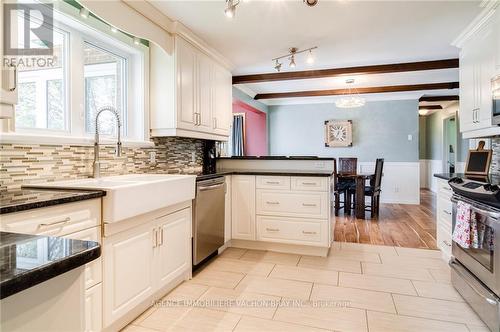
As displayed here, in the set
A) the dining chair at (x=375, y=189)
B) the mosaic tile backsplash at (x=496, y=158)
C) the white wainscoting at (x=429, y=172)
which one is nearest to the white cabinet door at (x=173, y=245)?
the mosaic tile backsplash at (x=496, y=158)

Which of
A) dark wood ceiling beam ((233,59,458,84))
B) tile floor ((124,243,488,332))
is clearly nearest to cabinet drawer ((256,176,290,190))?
tile floor ((124,243,488,332))

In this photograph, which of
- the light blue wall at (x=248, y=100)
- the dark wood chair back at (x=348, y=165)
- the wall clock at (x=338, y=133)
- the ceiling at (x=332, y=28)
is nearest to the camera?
the ceiling at (x=332, y=28)

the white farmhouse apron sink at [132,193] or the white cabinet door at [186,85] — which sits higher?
the white cabinet door at [186,85]

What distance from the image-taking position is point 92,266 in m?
1.58

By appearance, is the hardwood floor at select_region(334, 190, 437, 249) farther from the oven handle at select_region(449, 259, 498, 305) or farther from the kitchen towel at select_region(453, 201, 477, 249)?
the kitchen towel at select_region(453, 201, 477, 249)

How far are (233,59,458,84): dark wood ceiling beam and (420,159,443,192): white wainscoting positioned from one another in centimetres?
508

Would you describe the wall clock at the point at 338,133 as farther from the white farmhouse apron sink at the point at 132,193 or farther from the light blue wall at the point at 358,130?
the white farmhouse apron sink at the point at 132,193

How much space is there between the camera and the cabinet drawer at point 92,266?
1527 mm

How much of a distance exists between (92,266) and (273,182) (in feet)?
6.70

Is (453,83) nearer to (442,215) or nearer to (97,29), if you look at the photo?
(442,215)

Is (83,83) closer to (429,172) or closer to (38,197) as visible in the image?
(38,197)

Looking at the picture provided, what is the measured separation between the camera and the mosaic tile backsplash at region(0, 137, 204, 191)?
1.65 m

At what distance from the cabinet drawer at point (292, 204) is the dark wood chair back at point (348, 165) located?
264cm

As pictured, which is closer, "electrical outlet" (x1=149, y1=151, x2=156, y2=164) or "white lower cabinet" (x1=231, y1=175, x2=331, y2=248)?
"electrical outlet" (x1=149, y1=151, x2=156, y2=164)
